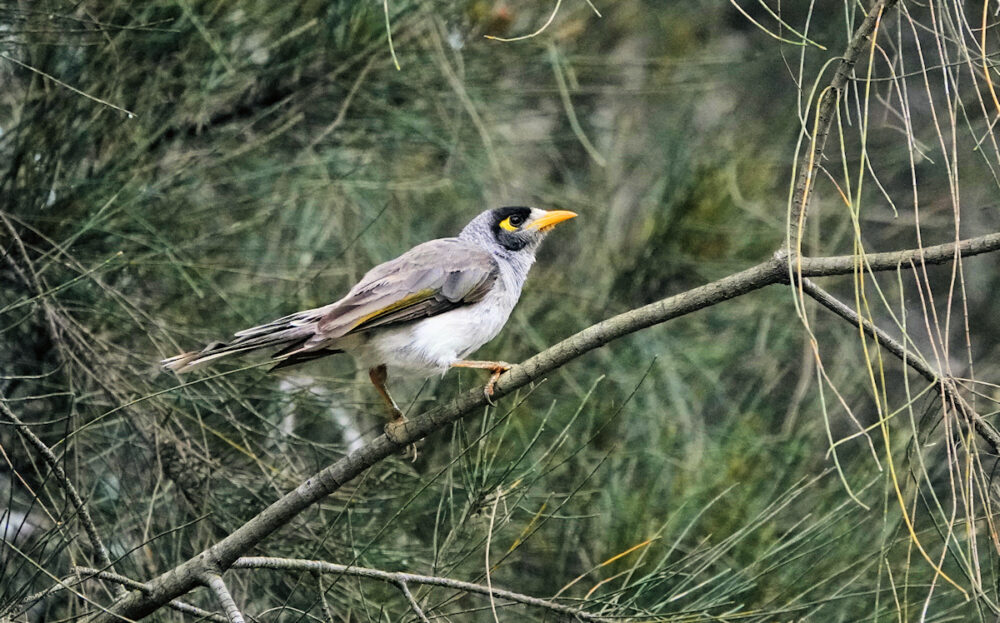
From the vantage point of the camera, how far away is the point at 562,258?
6543mm

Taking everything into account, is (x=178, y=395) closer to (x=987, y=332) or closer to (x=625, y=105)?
(x=625, y=105)

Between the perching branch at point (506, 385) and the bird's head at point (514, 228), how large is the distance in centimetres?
156

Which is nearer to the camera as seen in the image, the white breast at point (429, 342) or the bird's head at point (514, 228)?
the white breast at point (429, 342)

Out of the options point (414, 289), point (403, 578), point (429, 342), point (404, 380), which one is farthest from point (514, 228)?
point (403, 578)

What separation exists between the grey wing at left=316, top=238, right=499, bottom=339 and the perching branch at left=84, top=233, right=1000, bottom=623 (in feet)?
2.20

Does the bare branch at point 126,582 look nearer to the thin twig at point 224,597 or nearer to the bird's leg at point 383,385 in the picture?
the thin twig at point 224,597

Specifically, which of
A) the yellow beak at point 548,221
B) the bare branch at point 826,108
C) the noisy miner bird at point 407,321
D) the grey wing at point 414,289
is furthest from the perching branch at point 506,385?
the yellow beak at point 548,221

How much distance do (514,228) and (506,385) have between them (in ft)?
5.74

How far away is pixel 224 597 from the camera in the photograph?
2.52 meters

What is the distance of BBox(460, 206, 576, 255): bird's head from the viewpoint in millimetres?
4402

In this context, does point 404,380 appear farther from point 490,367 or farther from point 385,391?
point 490,367

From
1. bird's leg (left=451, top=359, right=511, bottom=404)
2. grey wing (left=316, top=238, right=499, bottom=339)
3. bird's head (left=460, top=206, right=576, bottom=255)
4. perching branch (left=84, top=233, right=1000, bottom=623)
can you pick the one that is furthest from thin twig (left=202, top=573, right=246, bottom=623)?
bird's head (left=460, top=206, right=576, bottom=255)

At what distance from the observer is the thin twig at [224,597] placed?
242 centimetres

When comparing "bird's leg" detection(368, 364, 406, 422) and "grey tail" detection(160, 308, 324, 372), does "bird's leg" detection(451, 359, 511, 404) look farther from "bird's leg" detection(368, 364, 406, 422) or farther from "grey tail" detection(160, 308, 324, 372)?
"grey tail" detection(160, 308, 324, 372)
